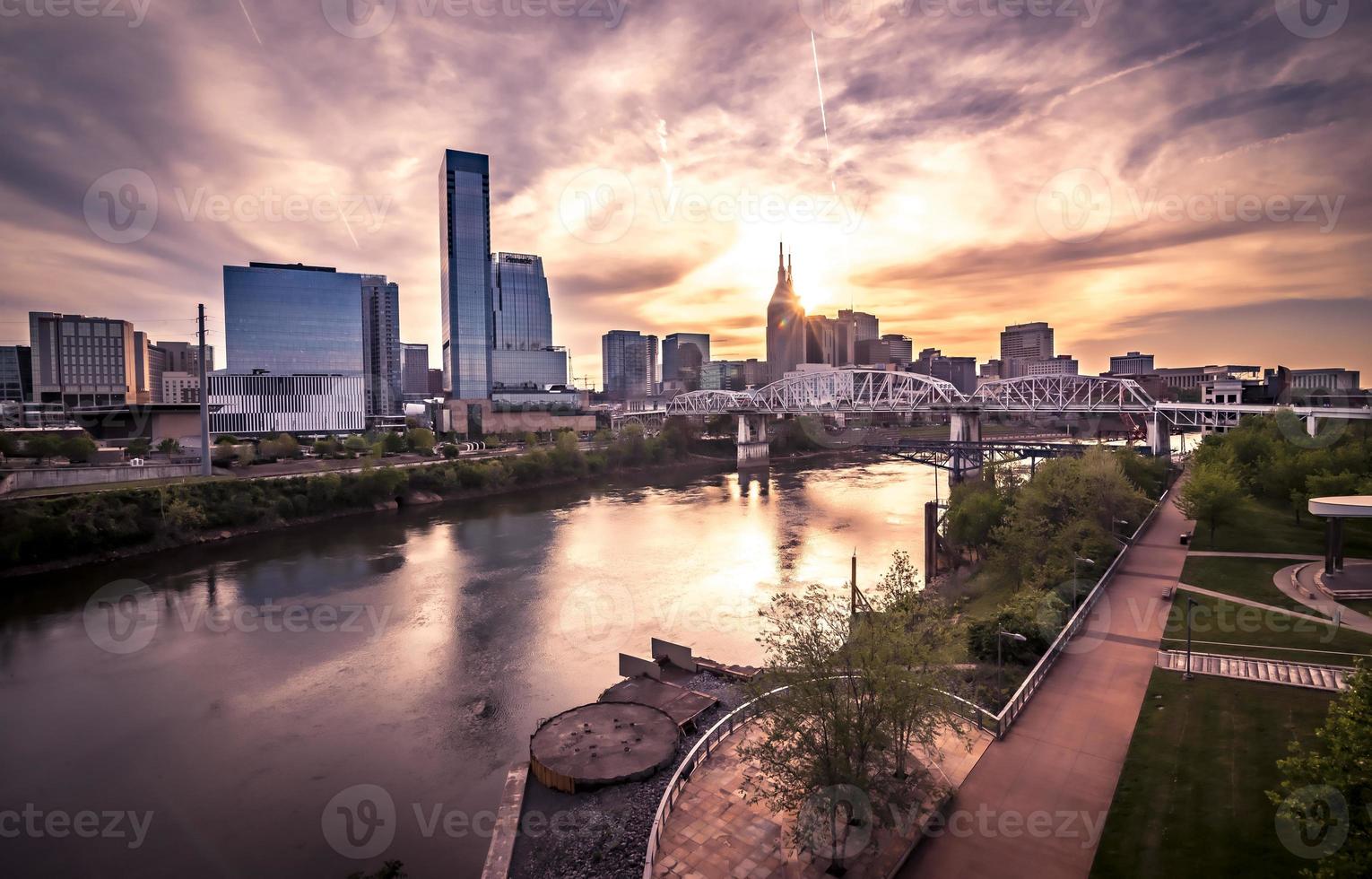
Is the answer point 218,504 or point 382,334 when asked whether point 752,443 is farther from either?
point 382,334

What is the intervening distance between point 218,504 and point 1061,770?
4903 cm

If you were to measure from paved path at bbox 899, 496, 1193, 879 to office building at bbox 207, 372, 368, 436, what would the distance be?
101m

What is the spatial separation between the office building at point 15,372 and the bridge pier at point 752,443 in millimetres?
118634

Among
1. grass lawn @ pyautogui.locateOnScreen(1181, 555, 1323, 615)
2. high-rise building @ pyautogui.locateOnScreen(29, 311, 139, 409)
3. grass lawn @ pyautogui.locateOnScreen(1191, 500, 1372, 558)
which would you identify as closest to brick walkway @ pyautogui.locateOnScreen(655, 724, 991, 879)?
grass lawn @ pyautogui.locateOnScreen(1181, 555, 1323, 615)

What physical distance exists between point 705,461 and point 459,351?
237 ft

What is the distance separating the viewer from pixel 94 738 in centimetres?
1845

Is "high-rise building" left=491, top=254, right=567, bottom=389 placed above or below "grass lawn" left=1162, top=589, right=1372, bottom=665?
above

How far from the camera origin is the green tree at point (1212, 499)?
91.1 feet

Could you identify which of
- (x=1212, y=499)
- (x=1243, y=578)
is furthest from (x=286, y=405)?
(x=1243, y=578)

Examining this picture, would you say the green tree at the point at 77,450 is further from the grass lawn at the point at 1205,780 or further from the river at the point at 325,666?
the grass lawn at the point at 1205,780

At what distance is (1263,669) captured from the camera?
626 inches

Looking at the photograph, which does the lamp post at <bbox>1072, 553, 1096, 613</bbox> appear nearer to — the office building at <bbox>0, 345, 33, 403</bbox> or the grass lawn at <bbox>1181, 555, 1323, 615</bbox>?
the grass lawn at <bbox>1181, 555, 1323, 615</bbox>

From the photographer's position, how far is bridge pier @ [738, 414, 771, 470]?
89.0 m

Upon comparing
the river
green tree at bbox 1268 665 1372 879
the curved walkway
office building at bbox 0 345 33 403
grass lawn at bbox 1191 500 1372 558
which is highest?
office building at bbox 0 345 33 403
